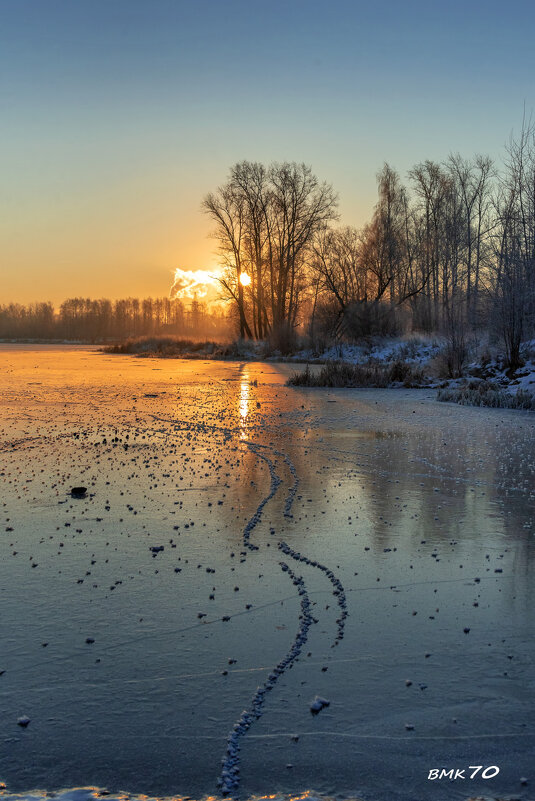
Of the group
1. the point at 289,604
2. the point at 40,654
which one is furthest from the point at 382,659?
the point at 40,654

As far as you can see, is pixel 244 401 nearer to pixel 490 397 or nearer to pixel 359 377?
pixel 490 397

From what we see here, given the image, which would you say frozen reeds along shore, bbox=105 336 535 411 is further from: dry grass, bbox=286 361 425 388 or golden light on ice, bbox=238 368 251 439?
golden light on ice, bbox=238 368 251 439

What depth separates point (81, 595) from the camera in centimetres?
432

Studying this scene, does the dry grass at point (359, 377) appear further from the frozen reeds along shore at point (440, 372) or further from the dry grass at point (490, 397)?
the dry grass at point (490, 397)

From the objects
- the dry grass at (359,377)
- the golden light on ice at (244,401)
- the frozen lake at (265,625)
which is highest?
the dry grass at (359,377)

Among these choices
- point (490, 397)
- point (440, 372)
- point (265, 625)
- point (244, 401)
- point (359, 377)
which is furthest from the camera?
point (440, 372)

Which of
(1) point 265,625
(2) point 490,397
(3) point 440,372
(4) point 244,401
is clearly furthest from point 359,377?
(1) point 265,625

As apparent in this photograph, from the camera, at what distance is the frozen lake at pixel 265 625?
8.80ft

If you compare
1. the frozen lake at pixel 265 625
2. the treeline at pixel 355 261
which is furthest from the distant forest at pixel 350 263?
the frozen lake at pixel 265 625

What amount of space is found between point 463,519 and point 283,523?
175 cm

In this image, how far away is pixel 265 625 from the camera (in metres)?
3.90

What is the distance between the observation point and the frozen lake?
8.80 ft

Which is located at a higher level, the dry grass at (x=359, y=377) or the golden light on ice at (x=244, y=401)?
the dry grass at (x=359, y=377)

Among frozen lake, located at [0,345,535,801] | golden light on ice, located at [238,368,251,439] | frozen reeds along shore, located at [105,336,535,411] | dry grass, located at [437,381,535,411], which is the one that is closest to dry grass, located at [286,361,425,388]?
frozen reeds along shore, located at [105,336,535,411]
